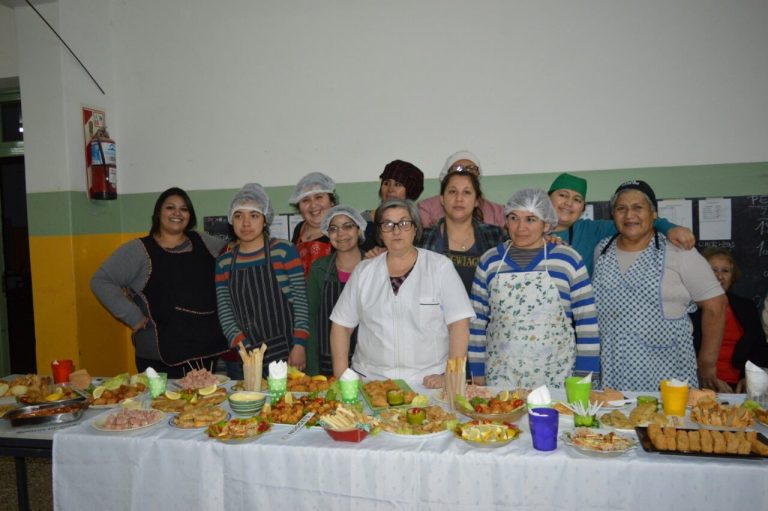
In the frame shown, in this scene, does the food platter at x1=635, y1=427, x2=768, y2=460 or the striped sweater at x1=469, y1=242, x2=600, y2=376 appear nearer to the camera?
the food platter at x1=635, y1=427, x2=768, y2=460

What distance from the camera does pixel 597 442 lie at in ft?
6.89

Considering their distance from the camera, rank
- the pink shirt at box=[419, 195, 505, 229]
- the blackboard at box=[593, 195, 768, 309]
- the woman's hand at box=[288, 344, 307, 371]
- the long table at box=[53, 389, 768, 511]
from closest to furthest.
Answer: the long table at box=[53, 389, 768, 511]
the woman's hand at box=[288, 344, 307, 371]
the pink shirt at box=[419, 195, 505, 229]
the blackboard at box=[593, 195, 768, 309]

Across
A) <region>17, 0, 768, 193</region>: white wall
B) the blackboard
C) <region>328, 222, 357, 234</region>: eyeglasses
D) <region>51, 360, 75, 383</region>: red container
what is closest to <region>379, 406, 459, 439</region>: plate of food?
<region>328, 222, 357, 234</region>: eyeglasses

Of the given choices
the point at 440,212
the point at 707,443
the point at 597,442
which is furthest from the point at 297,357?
the point at 707,443

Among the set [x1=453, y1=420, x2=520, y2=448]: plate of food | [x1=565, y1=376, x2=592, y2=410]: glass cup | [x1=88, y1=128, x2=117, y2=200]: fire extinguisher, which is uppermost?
[x1=88, y1=128, x2=117, y2=200]: fire extinguisher

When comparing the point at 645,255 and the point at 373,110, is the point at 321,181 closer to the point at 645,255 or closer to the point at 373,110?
the point at 373,110

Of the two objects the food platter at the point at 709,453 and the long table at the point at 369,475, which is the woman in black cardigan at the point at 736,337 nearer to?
the long table at the point at 369,475

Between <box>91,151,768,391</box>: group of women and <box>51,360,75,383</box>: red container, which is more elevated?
<box>91,151,768,391</box>: group of women

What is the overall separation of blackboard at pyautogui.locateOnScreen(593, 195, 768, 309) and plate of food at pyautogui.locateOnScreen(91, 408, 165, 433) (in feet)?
14.3

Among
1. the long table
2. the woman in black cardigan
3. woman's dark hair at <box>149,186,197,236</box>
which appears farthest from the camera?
woman's dark hair at <box>149,186,197,236</box>

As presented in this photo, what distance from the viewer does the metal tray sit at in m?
2.58

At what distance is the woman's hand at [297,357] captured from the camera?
3.60m

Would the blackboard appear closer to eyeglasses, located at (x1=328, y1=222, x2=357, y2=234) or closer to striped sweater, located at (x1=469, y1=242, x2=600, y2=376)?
striped sweater, located at (x1=469, y1=242, x2=600, y2=376)

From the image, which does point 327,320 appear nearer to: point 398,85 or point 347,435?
point 347,435
